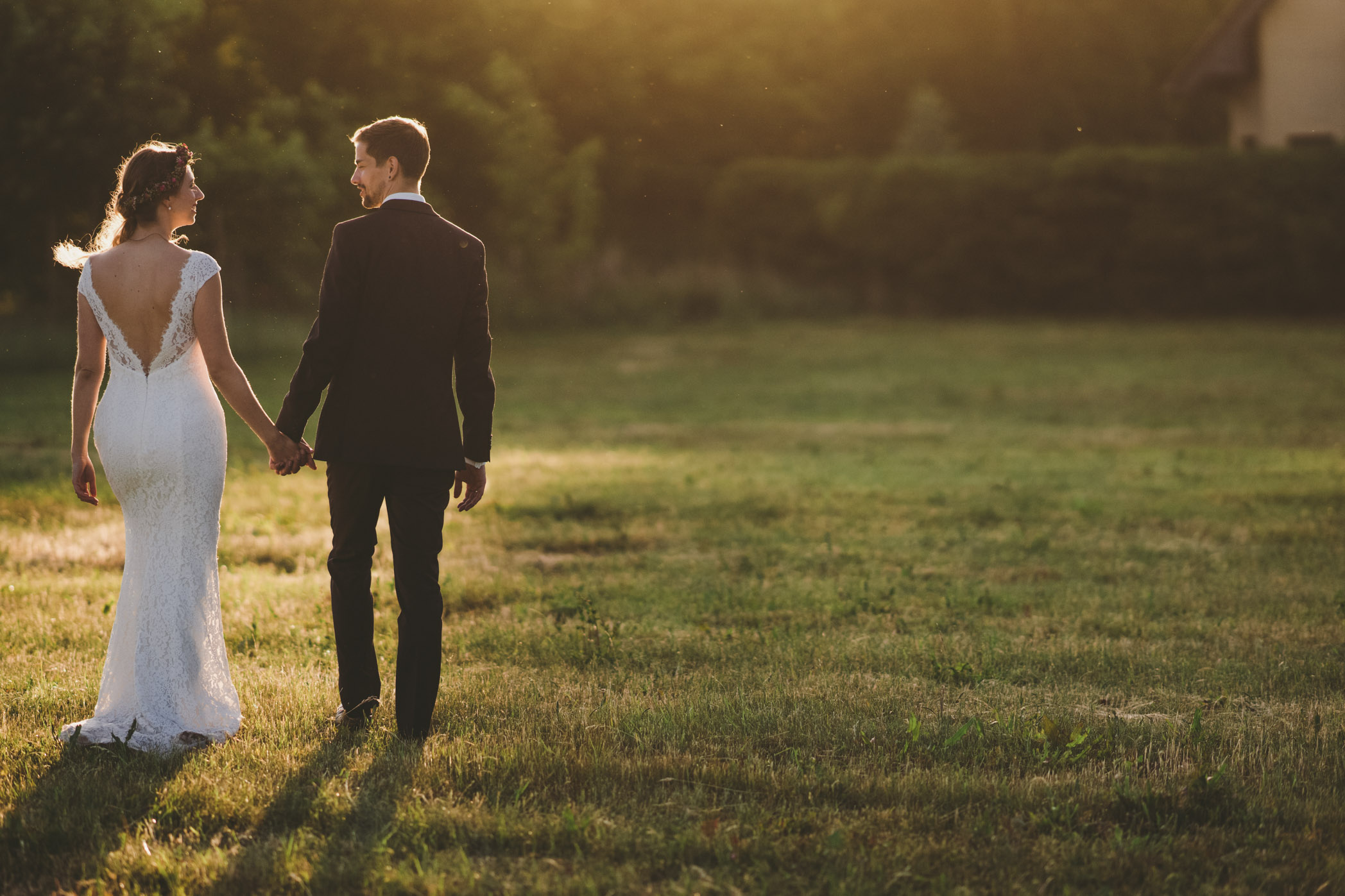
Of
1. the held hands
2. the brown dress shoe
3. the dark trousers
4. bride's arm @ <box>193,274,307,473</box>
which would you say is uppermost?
bride's arm @ <box>193,274,307,473</box>

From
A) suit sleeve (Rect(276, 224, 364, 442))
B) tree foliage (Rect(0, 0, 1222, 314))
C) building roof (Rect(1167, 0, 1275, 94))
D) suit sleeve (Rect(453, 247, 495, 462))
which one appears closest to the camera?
suit sleeve (Rect(276, 224, 364, 442))

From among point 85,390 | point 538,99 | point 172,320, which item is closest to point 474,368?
point 172,320

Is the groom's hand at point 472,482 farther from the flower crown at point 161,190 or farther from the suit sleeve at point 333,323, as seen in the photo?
the flower crown at point 161,190

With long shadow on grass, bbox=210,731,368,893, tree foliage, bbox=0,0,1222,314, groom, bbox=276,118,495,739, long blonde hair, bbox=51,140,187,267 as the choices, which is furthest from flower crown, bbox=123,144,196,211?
tree foliage, bbox=0,0,1222,314

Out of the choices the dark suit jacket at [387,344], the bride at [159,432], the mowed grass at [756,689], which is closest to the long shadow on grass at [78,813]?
the mowed grass at [756,689]

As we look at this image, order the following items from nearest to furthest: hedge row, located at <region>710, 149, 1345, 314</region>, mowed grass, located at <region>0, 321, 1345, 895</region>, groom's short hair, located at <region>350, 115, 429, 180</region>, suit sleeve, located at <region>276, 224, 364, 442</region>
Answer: mowed grass, located at <region>0, 321, 1345, 895</region>, suit sleeve, located at <region>276, 224, 364, 442</region>, groom's short hair, located at <region>350, 115, 429, 180</region>, hedge row, located at <region>710, 149, 1345, 314</region>

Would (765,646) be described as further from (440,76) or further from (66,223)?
(440,76)

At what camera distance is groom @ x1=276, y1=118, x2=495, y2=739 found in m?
4.37

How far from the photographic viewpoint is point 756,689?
17.8 ft

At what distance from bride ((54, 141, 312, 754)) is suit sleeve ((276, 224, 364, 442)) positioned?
247 mm

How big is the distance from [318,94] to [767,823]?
1734cm

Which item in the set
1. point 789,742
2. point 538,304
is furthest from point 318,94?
point 789,742

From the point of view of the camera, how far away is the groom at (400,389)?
4367 mm

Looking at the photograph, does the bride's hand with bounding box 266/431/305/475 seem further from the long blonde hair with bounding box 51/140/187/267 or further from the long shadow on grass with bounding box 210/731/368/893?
the long shadow on grass with bounding box 210/731/368/893
